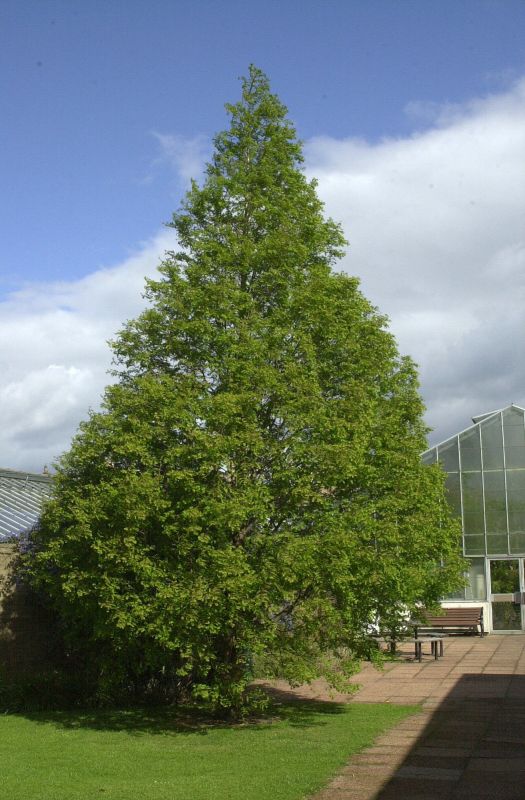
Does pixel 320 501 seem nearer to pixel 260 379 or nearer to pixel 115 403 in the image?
pixel 260 379

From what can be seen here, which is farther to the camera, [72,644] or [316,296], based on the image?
[72,644]

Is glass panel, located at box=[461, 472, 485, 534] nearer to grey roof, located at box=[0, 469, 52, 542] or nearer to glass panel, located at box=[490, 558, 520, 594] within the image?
glass panel, located at box=[490, 558, 520, 594]

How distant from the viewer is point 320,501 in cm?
1120

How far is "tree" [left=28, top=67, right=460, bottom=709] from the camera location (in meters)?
10.7

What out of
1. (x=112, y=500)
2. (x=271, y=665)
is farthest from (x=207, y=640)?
(x=112, y=500)

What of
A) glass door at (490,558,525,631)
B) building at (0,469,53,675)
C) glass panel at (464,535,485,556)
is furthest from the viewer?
glass panel at (464,535,485,556)

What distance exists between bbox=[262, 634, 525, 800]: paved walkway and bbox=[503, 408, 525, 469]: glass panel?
8420mm

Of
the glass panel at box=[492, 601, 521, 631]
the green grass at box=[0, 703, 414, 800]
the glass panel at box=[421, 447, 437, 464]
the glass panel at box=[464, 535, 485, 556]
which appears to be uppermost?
the glass panel at box=[421, 447, 437, 464]

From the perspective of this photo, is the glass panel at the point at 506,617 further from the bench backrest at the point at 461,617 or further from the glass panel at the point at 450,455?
the glass panel at the point at 450,455

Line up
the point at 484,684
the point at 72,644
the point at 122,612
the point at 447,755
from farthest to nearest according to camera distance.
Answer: the point at 484,684
the point at 72,644
the point at 122,612
the point at 447,755

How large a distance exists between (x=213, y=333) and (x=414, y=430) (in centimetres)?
356

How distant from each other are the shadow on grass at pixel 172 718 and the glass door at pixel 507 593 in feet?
43.7

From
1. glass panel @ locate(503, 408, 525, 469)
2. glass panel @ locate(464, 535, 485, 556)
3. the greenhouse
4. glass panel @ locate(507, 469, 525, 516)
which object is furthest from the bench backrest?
glass panel @ locate(503, 408, 525, 469)

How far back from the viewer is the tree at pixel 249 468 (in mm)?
10695
